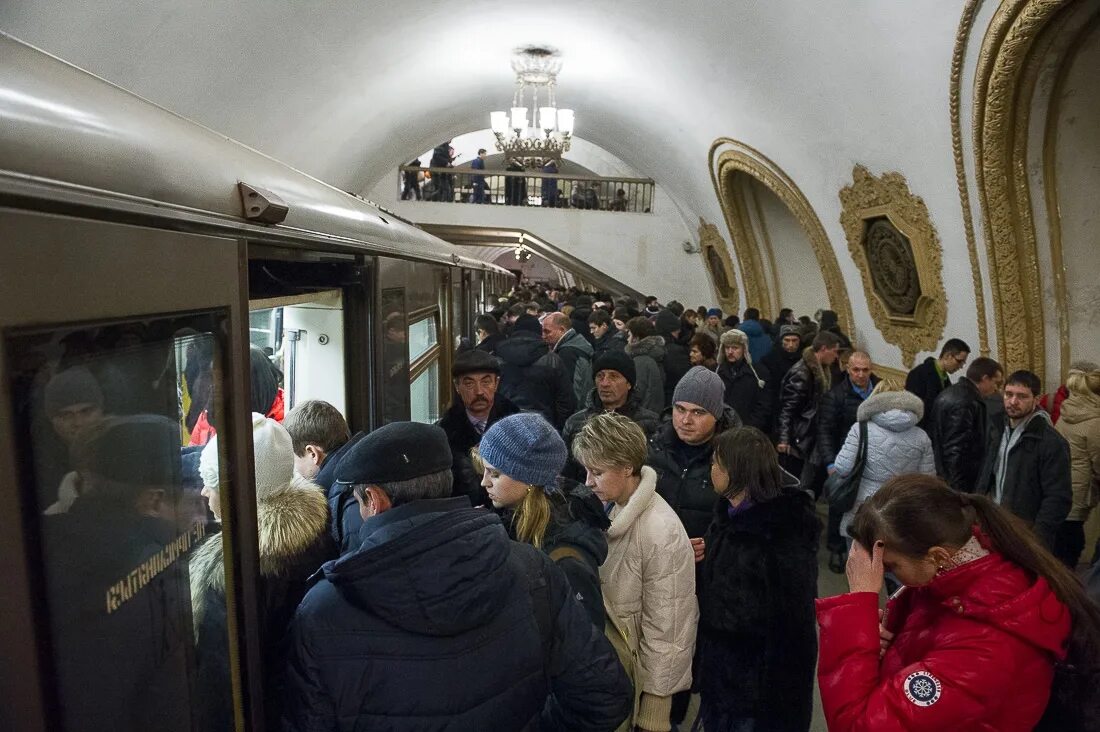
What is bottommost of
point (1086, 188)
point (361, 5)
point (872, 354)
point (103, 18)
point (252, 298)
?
point (872, 354)

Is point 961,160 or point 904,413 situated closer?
point 904,413

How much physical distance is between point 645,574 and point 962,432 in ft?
9.69

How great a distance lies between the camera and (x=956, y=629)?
1641 mm

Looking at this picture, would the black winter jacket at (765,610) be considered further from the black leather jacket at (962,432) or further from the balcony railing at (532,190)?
the balcony railing at (532,190)

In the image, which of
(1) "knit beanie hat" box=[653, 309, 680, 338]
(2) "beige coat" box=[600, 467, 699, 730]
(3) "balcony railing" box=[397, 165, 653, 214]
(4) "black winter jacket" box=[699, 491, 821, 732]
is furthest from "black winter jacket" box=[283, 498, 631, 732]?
(3) "balcony railing" box=[397, 165, 653, 214]

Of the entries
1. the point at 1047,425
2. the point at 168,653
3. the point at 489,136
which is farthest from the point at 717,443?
the point at 489,136

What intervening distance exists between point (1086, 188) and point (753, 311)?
356 cm

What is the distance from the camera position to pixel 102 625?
3.72ft

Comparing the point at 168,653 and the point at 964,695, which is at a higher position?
the point at 168,653

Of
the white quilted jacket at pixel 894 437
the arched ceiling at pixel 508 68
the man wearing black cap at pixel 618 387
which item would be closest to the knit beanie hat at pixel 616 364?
the man wearing black cap at pixel 618 387

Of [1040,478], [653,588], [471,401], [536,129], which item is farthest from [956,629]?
[536,129]

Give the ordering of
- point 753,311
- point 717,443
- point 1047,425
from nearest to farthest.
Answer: point 717,443
point 1047,425
point 753,311

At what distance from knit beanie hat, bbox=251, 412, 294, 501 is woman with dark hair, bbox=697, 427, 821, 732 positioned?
4.32 ft

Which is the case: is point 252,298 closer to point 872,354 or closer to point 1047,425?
point 1047,425
